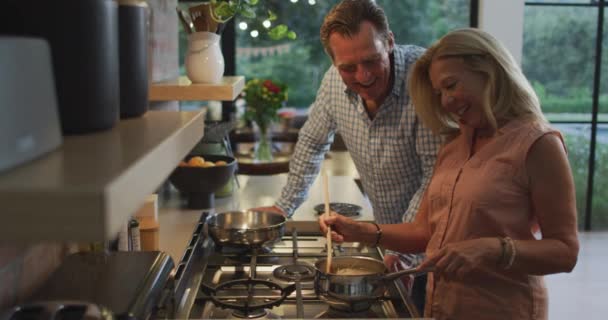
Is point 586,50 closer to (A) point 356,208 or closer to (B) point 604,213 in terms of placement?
(B) point 604,213

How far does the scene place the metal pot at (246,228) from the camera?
207 cm

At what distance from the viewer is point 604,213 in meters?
5.82

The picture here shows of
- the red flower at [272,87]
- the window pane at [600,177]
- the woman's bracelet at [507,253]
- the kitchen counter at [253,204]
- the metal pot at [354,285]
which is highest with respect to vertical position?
the red flower at [272,87]

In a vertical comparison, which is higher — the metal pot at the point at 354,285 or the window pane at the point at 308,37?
the window pane at the point at 308,37

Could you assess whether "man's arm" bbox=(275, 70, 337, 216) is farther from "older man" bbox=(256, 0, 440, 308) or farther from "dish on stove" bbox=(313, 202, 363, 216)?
"dish on stove" bbox=(313, 202, 363, 216)

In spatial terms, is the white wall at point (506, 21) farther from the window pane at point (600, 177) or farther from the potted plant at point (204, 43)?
the potted plant at point (204, 43)

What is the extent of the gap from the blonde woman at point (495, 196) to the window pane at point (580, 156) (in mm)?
4337

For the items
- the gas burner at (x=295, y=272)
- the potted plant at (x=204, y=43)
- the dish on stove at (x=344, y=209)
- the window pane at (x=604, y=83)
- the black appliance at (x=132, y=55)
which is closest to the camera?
the black appliance at (x=132, y=55)

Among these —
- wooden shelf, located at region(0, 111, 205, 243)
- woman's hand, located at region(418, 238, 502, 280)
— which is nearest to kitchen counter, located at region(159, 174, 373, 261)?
woman's hand, located at region(418, 238, 502, 280)

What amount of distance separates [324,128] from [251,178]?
1.21m

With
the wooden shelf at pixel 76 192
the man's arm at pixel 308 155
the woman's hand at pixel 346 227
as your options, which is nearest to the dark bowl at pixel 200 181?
the man's arm at pixel 308 155

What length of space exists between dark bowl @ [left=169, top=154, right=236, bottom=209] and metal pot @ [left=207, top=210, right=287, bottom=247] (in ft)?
1.50

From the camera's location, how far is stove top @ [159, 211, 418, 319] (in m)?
1.63

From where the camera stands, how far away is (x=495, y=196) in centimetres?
169
